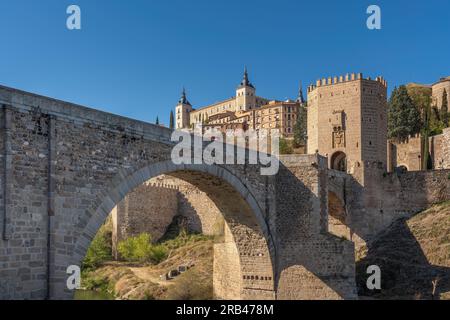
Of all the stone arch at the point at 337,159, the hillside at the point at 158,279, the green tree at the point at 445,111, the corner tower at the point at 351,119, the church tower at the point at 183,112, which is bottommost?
the hillside at the point at 158,279

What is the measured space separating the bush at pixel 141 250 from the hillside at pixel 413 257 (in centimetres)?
1280

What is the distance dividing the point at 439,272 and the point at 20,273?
2008cm

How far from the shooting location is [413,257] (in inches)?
1056

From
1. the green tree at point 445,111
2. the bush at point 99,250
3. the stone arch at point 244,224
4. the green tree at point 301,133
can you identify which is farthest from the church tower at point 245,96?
the stone arch at point 244,224

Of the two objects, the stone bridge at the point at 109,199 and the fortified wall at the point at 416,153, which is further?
the fortified wall at the point at 416,153

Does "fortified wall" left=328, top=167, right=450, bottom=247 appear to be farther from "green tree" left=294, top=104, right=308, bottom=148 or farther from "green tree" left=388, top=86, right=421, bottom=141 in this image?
"green tree" left=294, top=104, right=308, bottom=148

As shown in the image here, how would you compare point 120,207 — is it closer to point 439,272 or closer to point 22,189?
point 439,272

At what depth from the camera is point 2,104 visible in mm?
11883

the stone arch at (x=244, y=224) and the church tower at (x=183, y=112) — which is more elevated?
the church tower at (x=183, y=112)

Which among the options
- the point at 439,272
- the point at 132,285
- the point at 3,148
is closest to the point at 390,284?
the point at 439,272

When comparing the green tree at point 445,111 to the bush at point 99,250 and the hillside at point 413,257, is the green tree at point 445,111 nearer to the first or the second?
the hillside at point 413,257

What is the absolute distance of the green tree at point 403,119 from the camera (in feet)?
171

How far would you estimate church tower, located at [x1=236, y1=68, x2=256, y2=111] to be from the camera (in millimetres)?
106000

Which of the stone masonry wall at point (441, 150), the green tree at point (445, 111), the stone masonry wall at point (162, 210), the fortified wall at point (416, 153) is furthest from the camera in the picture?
the green tree at point (445, 111)
